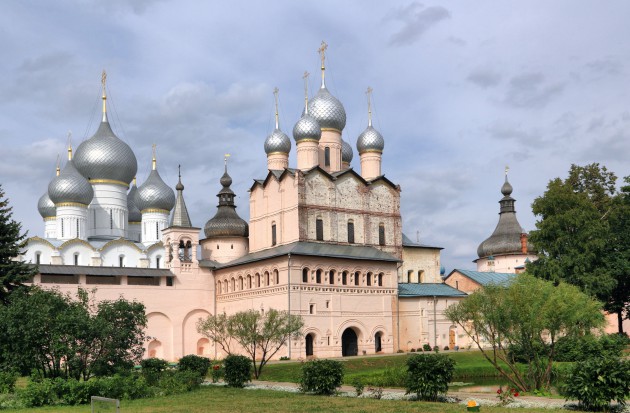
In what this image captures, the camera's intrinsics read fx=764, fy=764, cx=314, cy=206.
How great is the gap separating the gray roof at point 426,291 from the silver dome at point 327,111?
36.4ft

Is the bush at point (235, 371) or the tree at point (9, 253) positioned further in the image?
the tree at point (9, 253)

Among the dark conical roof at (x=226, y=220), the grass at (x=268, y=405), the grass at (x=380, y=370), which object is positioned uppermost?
the dark conical roof at (x=226, y=220)

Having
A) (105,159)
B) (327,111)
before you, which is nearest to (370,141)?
(327,111)

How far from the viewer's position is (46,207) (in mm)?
50812

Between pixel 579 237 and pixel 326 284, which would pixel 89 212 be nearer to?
pixel 326 284

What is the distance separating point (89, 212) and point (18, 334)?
96.3 ft

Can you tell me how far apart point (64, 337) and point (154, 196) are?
30.9 meters

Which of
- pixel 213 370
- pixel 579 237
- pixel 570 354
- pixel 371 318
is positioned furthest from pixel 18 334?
pixel 579 237

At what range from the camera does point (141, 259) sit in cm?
4791

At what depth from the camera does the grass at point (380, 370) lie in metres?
24.2

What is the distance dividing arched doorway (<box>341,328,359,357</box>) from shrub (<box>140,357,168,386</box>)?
1839 centimetres

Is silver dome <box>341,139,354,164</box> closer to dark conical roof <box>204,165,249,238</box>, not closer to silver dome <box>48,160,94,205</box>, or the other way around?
dark conical roof <box>204,165,249,238</box>

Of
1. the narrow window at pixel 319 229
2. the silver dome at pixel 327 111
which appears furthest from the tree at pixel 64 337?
the silver dome at pixel 327 111

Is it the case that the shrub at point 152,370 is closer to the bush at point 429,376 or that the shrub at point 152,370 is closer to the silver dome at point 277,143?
the bush at point 429,376
